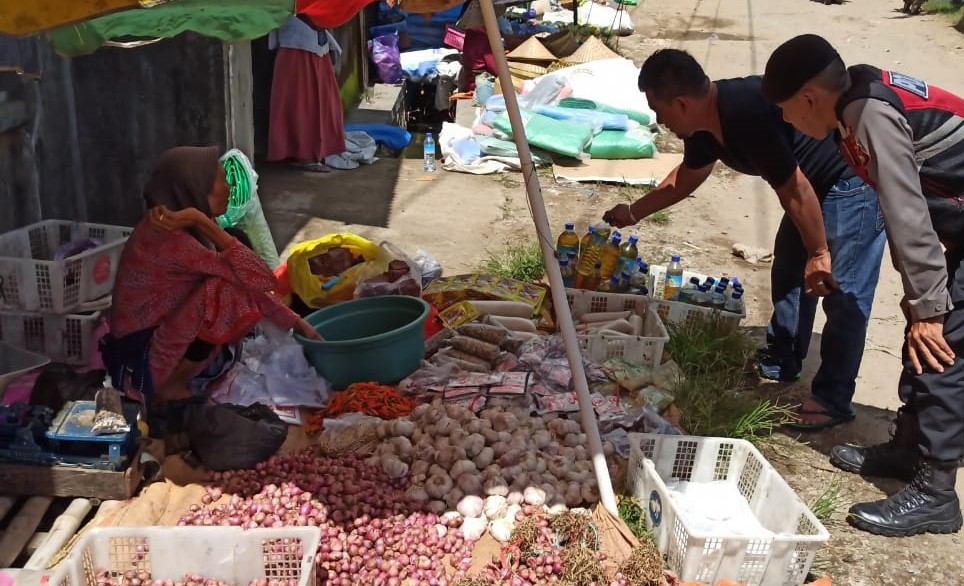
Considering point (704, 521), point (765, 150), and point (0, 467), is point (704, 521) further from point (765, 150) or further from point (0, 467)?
point (0, 467)

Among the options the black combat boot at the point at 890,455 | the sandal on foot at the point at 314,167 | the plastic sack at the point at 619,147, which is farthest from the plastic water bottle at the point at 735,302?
the sandal on foot at the point at 314,167

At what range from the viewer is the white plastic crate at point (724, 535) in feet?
9.29

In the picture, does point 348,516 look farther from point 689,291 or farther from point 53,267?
point 689,291

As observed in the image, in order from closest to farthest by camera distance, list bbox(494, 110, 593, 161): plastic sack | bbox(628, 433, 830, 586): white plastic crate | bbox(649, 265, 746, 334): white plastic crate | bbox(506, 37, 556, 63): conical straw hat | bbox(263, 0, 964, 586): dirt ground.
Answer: bbox(628, 433, 830, 586): white plastic crate, bbox(263, 0, 964, 586): dirt ground, bbox(649, 265, 746, 334): white plastic crate, bbox(494, 110, 593, 161): plastic sack, bbox(506, 37, 556, 63): conical straw hat

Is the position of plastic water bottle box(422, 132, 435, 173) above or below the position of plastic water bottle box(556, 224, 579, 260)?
below

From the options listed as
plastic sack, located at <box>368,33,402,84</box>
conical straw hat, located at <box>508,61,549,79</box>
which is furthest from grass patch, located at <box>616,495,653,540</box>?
plastic sack, located at <box>368,33,402,84</box>

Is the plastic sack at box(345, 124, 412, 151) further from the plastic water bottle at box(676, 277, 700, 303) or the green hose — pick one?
the plastic water bottle at box(676, 277, 700, 303)

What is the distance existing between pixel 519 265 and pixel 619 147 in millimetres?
3356

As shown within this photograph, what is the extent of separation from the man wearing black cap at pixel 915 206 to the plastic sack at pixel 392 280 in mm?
2231

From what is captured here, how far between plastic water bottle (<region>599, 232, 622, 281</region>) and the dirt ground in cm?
100

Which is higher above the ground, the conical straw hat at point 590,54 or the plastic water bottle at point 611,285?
the conical straw hat at point 590,54

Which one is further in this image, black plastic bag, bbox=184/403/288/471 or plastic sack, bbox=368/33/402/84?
plastic sack, bbox=368/33/402/84

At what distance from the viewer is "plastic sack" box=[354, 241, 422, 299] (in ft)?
15.0

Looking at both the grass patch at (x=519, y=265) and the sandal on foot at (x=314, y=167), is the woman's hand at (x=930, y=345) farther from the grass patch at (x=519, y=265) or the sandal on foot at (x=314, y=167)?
the sandal on foot at (x=314, y=167)
